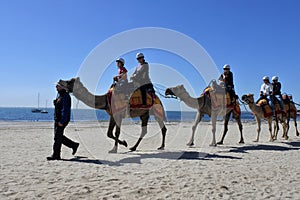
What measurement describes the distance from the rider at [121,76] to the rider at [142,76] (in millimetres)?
346

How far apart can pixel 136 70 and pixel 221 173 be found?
543 cm

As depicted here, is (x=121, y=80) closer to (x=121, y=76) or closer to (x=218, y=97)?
(x=121, y=76)

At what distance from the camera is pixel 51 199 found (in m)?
5.95

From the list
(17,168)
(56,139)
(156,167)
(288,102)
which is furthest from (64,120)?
(288,102)

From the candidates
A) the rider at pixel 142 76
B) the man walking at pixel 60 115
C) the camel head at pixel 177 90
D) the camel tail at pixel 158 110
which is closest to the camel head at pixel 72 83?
the man walking at pixel 60 115

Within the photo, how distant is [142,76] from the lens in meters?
12.3

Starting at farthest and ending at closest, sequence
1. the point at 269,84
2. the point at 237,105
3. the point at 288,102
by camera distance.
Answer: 1. the point at 288,102
2. the point at 269,84
3. the point at 237,105

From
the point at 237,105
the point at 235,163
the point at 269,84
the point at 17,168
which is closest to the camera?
the point at 17,168

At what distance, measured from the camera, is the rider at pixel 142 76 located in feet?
40.0

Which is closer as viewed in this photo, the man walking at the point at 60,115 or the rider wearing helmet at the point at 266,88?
the man walking at the point at 60,115

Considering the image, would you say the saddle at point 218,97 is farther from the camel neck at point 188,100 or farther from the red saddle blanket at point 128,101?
the red saddle blanket at point 128,101

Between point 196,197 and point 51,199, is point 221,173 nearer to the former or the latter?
point 196,197

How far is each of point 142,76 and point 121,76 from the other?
836 millimetres

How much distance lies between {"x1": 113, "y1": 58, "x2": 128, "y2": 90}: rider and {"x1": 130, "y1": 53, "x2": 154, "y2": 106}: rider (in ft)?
1.13
